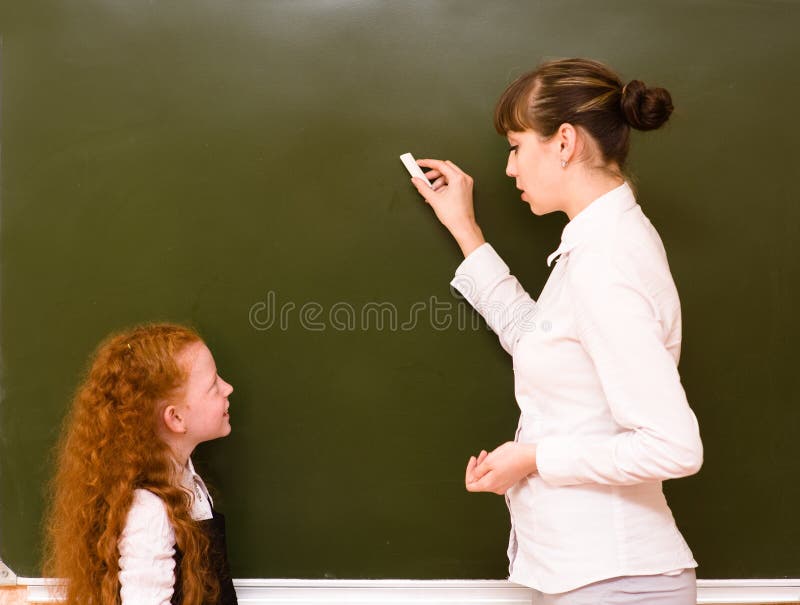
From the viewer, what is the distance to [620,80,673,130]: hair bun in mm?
1102

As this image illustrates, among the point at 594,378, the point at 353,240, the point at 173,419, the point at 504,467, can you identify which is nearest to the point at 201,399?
the point at 173,419

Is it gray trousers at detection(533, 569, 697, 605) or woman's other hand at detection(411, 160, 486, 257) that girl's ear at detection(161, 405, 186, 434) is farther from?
gray trousers at detection(533, 569, 697, 605)

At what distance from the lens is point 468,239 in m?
1.43

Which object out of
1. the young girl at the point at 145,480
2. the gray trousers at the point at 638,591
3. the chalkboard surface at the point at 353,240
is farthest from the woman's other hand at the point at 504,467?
the young girl at the point at 145,480

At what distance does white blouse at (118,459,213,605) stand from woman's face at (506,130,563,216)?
34.1 inches

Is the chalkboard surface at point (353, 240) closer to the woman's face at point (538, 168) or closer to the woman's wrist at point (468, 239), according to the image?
the woman's wrist at point (468, 239)

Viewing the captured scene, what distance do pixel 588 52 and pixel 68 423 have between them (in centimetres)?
134

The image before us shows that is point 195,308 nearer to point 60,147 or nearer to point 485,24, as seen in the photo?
point 60,147

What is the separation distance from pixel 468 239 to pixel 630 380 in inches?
21.2

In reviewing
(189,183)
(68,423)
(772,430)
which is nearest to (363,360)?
(189,183)

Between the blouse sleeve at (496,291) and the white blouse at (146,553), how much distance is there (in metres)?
0.72

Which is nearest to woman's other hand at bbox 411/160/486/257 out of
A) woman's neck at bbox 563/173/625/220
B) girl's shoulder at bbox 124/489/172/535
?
woman's neck at bbox 563/173/625/220

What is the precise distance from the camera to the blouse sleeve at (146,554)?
1.21 m

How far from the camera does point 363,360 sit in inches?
58.7
